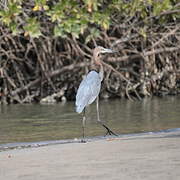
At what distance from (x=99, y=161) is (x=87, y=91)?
298cm

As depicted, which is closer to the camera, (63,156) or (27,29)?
(63,156)

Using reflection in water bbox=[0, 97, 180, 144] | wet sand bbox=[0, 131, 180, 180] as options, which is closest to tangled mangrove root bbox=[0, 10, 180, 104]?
reflection in water bbox=[0, 97, 180, 144]

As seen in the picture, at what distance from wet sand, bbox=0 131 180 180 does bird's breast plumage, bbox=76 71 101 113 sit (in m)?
1.42

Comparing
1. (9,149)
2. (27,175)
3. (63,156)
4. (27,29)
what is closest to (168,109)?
(27,29)

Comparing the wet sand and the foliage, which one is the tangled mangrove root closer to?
the foliage

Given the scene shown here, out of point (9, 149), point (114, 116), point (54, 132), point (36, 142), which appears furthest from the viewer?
point (114, 116)

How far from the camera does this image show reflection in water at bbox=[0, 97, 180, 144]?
28.9ft

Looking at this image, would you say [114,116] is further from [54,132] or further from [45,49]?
[45,49]

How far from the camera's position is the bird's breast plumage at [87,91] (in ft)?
27.7

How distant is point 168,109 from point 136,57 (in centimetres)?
332

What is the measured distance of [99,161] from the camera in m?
5.63

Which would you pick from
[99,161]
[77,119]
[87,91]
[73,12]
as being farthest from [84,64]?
[99,161]

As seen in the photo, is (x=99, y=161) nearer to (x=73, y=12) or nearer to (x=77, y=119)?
(x=77, y=119)

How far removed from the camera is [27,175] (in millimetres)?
5195
